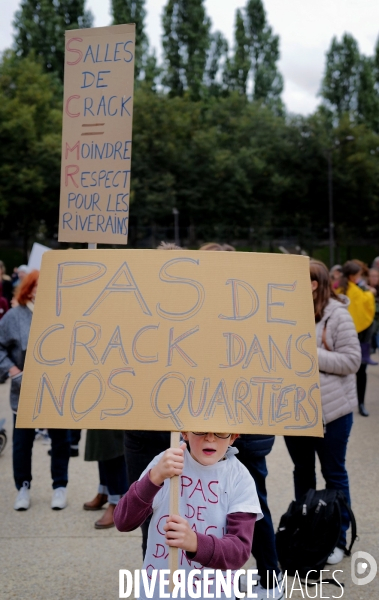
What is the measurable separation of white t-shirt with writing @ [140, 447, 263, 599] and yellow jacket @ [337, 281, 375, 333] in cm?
602

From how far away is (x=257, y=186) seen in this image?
147 ft

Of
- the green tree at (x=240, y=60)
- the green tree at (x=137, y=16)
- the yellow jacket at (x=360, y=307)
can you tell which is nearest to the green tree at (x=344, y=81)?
the green tree at (x=240, y=60)

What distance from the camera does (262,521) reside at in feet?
11.7

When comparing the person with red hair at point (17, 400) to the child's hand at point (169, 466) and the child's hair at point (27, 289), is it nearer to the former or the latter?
the child's hair at point (27, 289)

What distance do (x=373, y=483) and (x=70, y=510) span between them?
235cm

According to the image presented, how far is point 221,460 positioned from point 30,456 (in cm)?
316

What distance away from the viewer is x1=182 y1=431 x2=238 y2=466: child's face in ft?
7.67

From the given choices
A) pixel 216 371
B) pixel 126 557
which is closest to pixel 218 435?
pixel 216 371

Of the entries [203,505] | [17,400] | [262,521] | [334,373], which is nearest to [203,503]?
[203,505]

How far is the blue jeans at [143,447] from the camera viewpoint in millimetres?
3129

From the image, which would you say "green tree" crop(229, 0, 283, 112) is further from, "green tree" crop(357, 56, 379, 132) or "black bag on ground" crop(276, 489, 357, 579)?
"black bag on ground" crop(276, 489, 357, 579)

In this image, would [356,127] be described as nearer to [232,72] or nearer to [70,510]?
[232,72]

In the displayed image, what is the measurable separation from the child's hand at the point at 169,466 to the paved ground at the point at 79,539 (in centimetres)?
184

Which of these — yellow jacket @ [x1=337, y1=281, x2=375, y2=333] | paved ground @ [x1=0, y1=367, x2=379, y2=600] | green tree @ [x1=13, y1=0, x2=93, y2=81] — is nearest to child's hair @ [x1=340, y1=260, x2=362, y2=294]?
yellow jacket @ [x1=337, y1=281, x2=375, y2=333]
